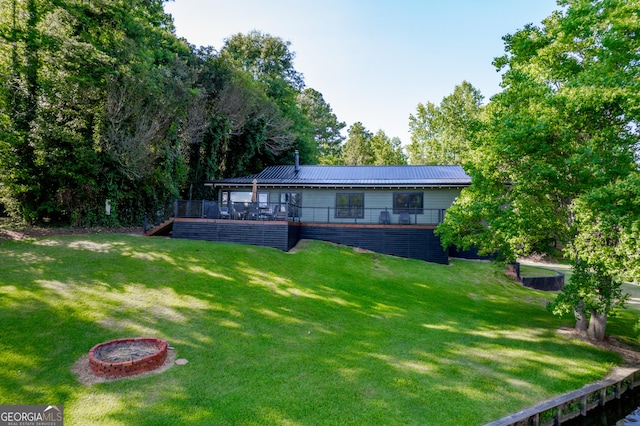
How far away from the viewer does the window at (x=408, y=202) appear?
18750 millimetres

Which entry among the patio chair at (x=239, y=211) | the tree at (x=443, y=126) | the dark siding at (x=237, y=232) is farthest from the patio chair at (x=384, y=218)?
the tree at (x=443, y=126)

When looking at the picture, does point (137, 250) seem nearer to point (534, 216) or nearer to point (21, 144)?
point (21, 144)

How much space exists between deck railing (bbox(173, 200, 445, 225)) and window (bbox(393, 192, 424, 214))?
0.06 m

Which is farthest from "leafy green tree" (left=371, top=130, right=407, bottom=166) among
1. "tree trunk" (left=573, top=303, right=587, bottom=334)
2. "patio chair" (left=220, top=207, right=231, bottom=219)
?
"tree trunk" (left=573, top=303, right=587, bottom=334)

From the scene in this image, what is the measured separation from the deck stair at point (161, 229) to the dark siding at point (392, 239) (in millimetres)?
6905

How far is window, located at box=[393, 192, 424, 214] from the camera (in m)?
18.8

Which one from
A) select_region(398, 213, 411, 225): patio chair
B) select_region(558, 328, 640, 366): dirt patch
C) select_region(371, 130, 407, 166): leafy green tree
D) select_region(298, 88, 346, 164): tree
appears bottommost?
select_region(558, 328, 640, 366): dirt patch

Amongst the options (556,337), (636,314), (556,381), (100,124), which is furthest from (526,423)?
(100,124)

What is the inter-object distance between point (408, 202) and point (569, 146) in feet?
34.6

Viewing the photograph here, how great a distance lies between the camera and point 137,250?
12.2 m

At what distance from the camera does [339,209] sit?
19.4 meters

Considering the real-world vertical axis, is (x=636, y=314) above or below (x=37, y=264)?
below

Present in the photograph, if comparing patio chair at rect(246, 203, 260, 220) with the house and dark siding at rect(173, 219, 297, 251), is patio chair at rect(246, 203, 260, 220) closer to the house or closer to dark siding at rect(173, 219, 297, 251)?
the house

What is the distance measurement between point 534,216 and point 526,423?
549cm
